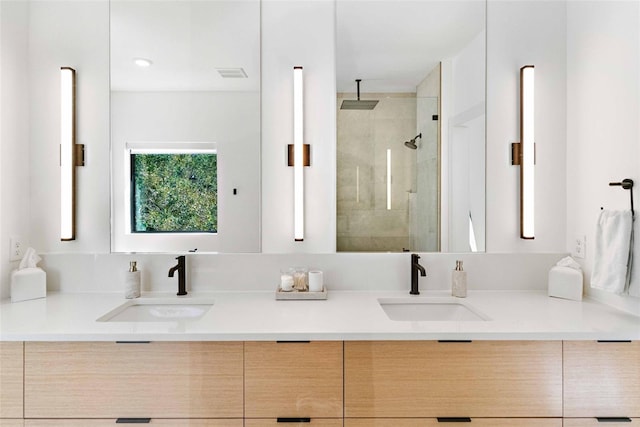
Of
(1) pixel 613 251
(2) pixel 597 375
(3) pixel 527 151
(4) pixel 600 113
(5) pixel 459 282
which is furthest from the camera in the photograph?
(3) pixel 527 151

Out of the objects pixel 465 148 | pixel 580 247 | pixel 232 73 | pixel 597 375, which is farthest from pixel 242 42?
pixel 597 375

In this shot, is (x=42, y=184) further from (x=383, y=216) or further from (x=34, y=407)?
(x=383, y=216)

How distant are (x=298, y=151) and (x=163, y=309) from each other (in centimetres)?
102

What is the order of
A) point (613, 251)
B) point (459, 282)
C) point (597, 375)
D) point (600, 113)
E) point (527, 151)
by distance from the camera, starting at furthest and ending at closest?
1. point (527, 151)
2. point (459, 282)
3. point (600, 113)
4. point (613, 251)
5. point (597, 375)

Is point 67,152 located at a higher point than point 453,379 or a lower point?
higher

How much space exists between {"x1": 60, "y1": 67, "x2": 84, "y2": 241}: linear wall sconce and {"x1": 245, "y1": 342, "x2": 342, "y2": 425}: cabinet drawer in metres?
1.27

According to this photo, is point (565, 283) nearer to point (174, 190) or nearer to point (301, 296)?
point (301, 296)

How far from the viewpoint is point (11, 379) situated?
140 centimetres

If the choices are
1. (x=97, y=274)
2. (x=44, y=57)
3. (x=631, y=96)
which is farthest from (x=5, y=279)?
(x=631, y=96)

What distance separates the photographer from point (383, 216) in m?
2.03

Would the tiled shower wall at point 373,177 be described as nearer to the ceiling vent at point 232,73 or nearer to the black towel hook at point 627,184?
the ceiling vent at point 232,73

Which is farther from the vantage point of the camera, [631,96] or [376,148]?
[376,148]

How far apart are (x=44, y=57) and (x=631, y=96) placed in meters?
2.78

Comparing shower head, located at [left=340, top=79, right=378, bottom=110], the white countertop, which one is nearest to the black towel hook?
the white countertop
